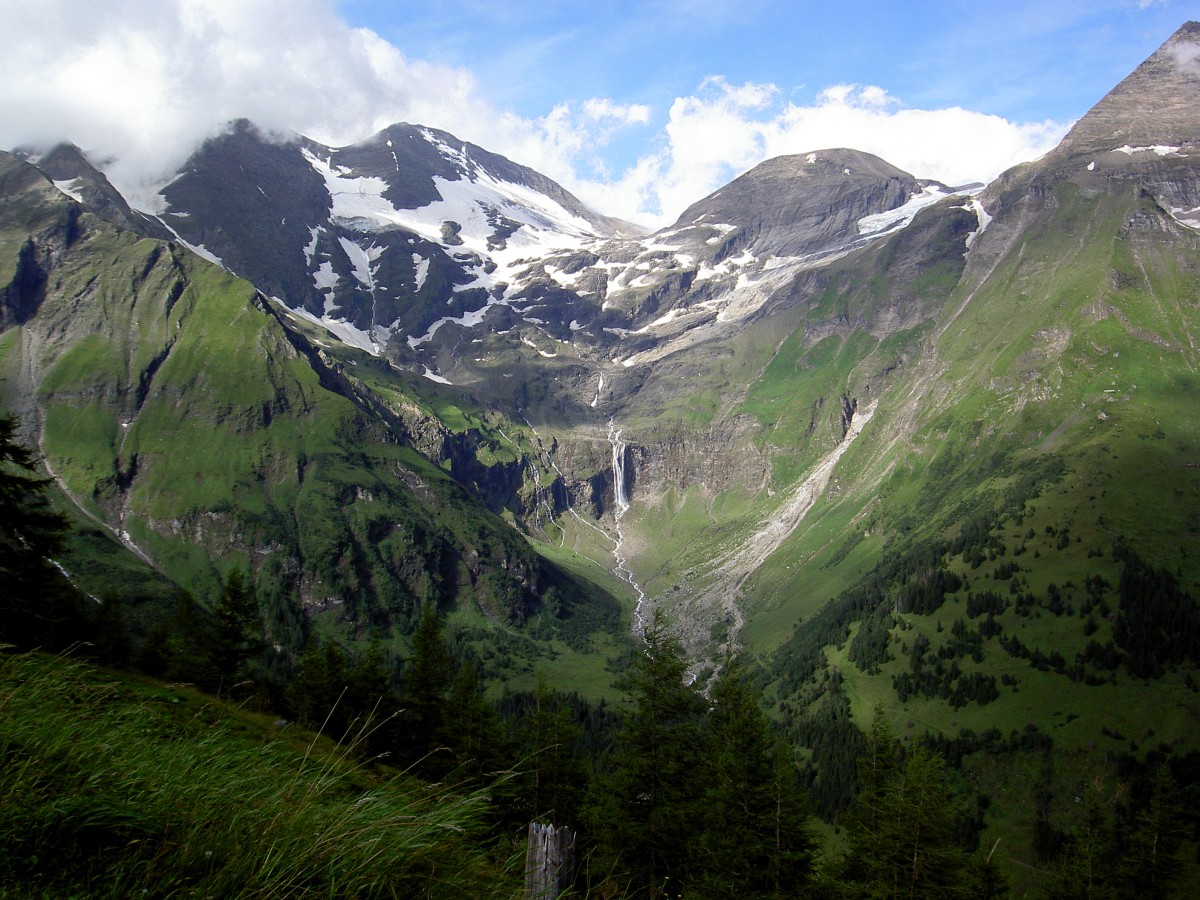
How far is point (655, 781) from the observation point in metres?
28.8

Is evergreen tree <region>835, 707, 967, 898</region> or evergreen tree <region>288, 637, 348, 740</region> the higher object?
evergreen tree <region>288, 637, 348, 740</region>

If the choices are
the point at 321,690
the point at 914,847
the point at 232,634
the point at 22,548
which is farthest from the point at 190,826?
the point at 232,634

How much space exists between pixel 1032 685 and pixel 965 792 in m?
27.8

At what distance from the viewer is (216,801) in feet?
17.7

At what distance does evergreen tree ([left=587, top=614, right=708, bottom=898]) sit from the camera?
27750 millimetres

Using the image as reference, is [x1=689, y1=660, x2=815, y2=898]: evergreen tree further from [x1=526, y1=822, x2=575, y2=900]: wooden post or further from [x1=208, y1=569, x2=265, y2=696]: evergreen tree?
[x1=208, y1=569, x2=265, y2=696]: evergreen tree

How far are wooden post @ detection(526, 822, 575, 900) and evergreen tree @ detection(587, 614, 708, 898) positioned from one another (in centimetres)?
1977

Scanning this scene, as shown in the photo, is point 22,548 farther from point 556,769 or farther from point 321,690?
point 556,769

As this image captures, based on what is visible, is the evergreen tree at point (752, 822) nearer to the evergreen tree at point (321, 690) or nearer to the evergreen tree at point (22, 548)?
the evergreen tree at point (321, 690)

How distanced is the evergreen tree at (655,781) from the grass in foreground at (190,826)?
22.2 meters

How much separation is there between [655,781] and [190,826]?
2643 cm

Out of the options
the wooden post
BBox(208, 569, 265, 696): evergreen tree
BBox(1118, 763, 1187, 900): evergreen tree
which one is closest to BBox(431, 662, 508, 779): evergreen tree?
BBox(208, 569, 265, 696): evergreen tree

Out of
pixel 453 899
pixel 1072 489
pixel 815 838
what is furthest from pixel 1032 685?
pixel 453 899

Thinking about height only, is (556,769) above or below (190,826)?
below
